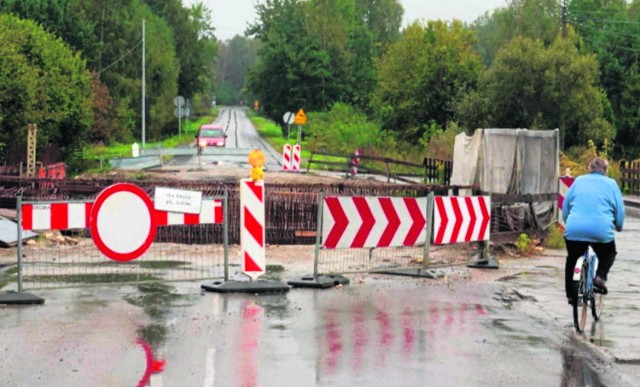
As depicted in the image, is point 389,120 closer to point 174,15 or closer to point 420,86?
point 420,86

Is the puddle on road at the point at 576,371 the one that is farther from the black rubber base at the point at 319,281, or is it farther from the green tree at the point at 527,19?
the green tree at the point at 527,19

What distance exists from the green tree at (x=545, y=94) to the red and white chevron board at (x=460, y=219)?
32.3 m

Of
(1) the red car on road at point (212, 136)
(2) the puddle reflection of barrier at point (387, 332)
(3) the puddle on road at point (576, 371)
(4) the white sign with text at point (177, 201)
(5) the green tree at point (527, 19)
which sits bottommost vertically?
(3) the puddle on road at point (576, 371)

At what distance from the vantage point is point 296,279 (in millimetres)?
13711

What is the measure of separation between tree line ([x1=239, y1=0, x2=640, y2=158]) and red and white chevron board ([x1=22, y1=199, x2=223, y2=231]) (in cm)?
3082

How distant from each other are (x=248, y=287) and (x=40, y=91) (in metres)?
30.2

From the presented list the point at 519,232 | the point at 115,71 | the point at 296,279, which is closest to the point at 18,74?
the point at 519,232

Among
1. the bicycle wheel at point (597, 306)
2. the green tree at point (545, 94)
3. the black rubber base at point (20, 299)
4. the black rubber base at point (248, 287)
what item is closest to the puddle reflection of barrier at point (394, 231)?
the black rubber base at point (248, 287)

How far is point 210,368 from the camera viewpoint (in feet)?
28.8

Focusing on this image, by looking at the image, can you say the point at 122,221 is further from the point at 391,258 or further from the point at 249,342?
the point at 391,258

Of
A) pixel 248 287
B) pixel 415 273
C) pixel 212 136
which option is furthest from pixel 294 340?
pixel 212 136

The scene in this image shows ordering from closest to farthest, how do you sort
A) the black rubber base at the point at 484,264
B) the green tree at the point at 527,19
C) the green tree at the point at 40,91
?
the black rubber base at the point at 484,264
the green tree at the point at 40,91
the green tree at the point at 527,19

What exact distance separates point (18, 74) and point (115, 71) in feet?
164

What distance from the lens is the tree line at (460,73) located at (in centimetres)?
4856
